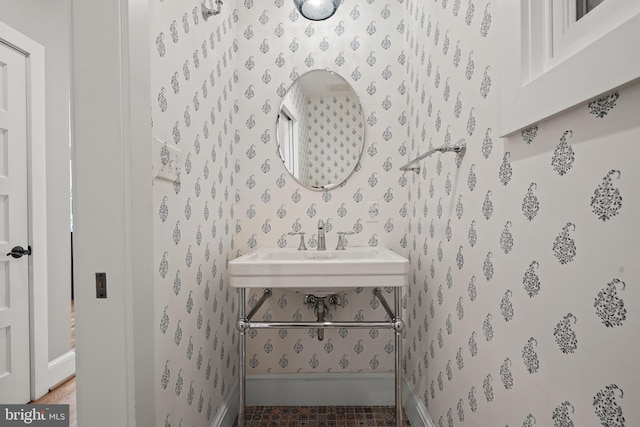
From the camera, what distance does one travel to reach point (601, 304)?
1.96 feet

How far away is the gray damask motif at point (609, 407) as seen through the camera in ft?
1.86

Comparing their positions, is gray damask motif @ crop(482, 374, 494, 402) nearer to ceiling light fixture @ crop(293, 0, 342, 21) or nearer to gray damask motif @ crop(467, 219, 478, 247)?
gray damask motif @ crop(467, 219, 478, 247)

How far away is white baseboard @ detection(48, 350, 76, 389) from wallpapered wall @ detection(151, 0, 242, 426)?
1.15m

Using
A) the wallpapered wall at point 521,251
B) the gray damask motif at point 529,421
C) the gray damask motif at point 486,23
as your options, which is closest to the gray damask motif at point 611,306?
the wallpapered wall at point 521,251

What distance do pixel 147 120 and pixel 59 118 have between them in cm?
183

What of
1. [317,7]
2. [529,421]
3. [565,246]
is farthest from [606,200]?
[317,7]

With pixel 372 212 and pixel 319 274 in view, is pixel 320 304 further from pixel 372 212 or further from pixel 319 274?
pixel 372 212

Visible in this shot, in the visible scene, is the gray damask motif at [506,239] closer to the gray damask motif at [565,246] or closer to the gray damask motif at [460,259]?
the gray damask motif at [565,246]

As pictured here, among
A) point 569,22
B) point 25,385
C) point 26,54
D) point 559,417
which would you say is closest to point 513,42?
point 569,22

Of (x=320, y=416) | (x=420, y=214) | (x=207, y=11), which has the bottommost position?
(x=320, y=416)

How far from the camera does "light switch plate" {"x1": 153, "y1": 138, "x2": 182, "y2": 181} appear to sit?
108 centimetres

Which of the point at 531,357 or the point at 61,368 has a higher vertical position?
the point at 531,357

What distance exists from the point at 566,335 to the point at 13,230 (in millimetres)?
2469

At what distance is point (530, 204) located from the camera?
82 centimetres
